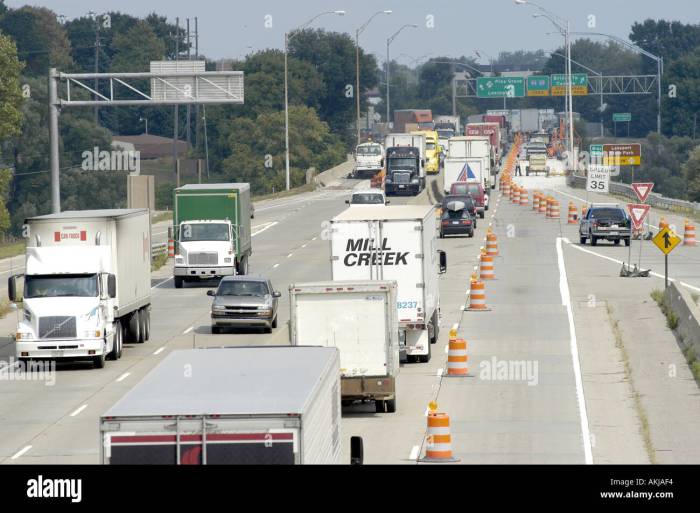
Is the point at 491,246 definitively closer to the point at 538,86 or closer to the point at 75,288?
the point at 75,288

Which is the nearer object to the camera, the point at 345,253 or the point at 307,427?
the point at 307,427

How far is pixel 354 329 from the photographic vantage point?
2248cm

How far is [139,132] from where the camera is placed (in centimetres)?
18362

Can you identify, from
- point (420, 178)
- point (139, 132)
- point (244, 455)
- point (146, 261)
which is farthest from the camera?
point (139, 132)

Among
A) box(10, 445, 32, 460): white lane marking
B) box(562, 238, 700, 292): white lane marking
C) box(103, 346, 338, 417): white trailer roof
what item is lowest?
box(562, 238, 700, 292): white lane marking

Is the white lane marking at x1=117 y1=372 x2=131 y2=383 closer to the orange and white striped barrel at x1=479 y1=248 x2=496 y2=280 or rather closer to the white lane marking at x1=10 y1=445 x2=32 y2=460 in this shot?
the white lane marking at x1=10 y1=445 x2=32 y2=460

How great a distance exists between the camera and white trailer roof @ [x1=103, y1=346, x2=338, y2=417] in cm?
1044

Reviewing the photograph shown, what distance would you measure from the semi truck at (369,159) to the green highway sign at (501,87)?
53164 mm

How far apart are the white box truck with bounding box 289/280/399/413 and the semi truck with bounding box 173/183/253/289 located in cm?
2234

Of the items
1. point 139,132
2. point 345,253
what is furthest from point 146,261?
point 139,132

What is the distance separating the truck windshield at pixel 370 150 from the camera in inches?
4257

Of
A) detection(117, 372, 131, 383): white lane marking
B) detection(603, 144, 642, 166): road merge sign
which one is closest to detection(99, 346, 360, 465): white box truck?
detection(117, 372, 131, 383): white lane marking
